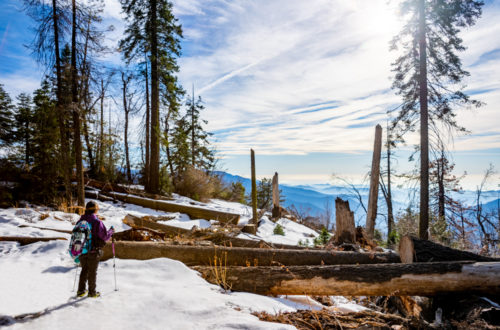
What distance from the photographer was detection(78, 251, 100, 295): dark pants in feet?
12.5

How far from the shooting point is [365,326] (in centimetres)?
297

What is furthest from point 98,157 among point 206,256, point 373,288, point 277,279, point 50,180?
point 373,288

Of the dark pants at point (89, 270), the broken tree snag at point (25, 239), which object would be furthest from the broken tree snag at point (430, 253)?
the broken tree snag at point (25, 239)

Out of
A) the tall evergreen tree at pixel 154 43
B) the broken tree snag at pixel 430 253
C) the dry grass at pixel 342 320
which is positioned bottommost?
the dry grass at pixel 342 320

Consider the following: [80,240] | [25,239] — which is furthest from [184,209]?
[80,240]

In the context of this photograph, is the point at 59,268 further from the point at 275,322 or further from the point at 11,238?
the point at 275,322

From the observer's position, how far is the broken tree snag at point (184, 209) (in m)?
10.6

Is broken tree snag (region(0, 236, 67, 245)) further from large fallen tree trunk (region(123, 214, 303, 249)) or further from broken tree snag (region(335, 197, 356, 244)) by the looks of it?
broken tree snag (region(335, 197, 356, 244))

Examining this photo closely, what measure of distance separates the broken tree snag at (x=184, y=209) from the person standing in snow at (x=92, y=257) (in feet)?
20.8

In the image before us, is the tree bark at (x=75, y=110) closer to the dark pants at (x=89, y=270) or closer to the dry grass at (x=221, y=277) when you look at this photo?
the dark pants at (x=89, y=270)

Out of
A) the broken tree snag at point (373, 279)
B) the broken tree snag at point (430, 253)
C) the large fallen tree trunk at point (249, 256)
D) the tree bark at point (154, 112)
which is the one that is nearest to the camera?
the broken tree snag at point (373, 279)

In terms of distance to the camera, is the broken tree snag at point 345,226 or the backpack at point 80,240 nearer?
the backpack at point 80,240

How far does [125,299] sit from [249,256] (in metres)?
2.34

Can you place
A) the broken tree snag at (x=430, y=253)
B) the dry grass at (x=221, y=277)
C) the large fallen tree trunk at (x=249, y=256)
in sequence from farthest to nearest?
the large fallen tree trunk at (x=249, y=256) < the broken tree snag at (x=430, y=253) < the dry grass at (x=221, y=277)
